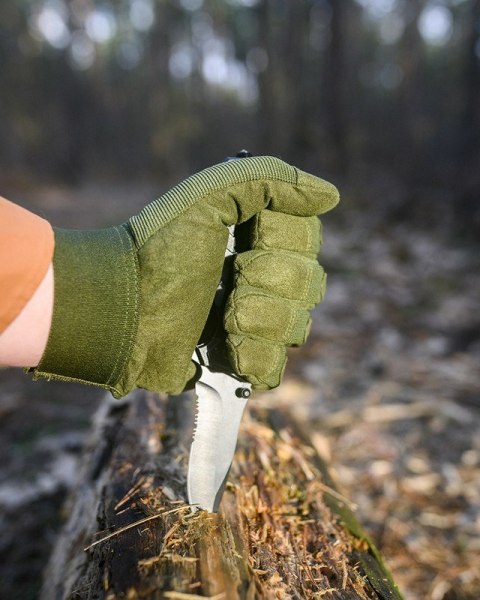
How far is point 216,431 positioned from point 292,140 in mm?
11127

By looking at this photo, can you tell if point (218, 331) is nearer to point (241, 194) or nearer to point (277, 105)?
point (241, 194)

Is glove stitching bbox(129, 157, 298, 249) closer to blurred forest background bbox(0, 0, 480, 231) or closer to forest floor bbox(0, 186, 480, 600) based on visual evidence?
forest floor bbox(0, 186, 480, 600)

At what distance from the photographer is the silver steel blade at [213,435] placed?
1.60 metres

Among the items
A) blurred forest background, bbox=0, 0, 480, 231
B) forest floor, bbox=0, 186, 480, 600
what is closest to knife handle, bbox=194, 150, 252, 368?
forest floor, bbox=0, 186, 480, 600

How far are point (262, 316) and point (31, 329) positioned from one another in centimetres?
68

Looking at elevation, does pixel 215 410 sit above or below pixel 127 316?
below

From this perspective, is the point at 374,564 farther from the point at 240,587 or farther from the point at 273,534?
the point at 240,587

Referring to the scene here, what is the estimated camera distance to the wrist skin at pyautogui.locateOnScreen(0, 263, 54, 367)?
4.37ft

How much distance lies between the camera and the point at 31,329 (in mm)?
1360

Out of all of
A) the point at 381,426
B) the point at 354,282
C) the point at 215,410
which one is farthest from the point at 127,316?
the point at 354,282

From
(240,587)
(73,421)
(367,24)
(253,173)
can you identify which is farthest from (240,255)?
(367,24)

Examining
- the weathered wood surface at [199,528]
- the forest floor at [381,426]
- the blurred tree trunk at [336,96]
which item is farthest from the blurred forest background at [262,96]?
the weathered wood surface at [199,528]

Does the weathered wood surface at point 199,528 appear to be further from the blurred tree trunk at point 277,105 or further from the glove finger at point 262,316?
the blurred tree trunk at point 277,105

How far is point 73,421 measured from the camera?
138 inches
